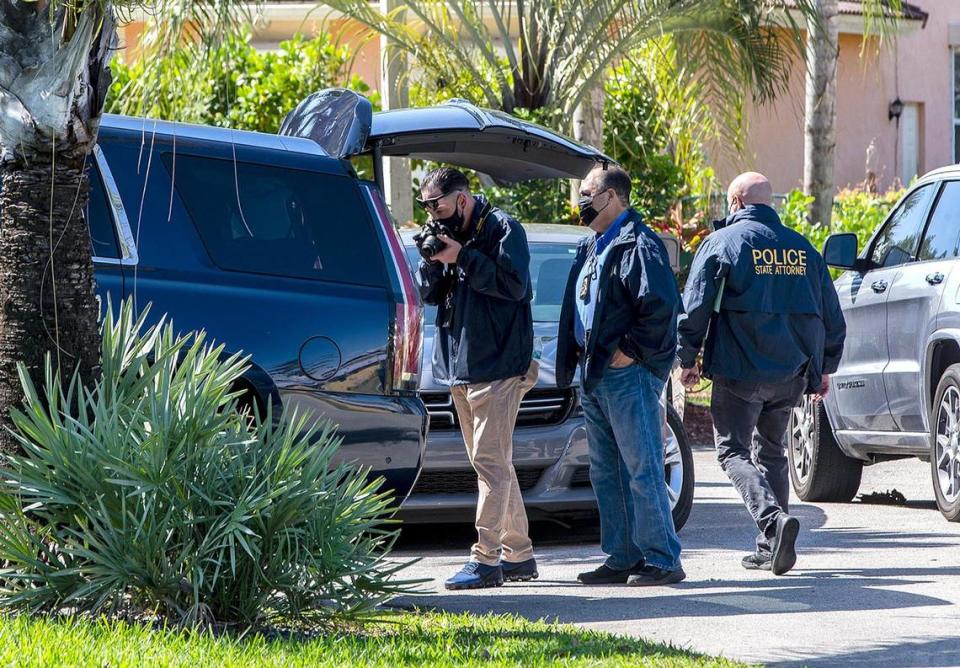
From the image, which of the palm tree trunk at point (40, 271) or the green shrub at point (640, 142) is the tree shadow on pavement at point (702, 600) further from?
the green shrub at point (640, 142)

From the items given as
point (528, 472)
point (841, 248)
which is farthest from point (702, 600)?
point (841, 248)

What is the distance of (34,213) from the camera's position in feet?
18.9

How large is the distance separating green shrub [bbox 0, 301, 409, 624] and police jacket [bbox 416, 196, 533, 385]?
1457 mm

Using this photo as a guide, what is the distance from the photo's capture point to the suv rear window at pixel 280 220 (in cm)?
698

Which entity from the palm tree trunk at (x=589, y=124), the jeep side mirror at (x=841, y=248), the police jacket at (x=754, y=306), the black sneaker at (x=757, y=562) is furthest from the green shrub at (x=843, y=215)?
the black sneaker at (x=757, y=562)

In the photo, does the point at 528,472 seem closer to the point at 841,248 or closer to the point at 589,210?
the point at 589,210

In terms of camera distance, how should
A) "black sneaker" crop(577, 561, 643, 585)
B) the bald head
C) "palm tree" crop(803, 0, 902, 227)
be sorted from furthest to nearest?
"palm tree" crop(803, 0, 902, 227) < the bald head < "black sneaker" crop(577, 561, 643, 585)

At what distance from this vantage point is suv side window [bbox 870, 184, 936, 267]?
9312 millimetres

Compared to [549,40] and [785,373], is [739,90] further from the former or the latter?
[785,373]

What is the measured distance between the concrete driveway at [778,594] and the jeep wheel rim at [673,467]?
27 cm

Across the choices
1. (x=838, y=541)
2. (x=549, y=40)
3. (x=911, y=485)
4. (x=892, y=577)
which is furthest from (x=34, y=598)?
(x=549, y=40)

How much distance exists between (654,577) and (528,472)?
130 cm

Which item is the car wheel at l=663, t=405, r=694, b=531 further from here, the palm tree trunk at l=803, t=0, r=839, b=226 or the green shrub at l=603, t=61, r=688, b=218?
the palm tree trunk at l=803, t=0, r=839, b=226

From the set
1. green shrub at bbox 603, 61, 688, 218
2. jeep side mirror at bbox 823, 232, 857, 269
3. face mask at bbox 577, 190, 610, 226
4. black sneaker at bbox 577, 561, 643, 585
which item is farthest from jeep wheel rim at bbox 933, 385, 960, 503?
green shrub at bbox 603, 61, 688, 218
